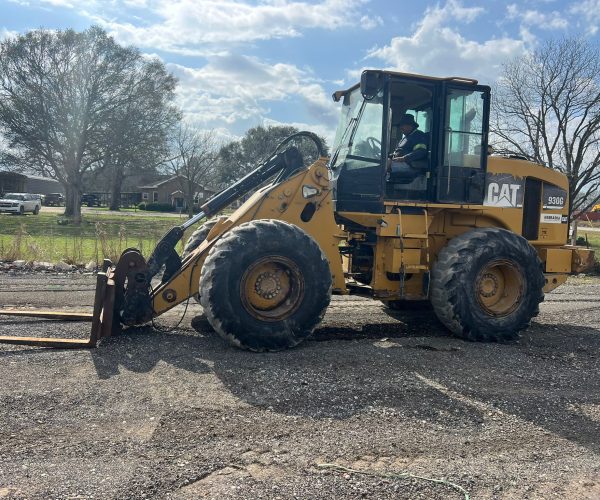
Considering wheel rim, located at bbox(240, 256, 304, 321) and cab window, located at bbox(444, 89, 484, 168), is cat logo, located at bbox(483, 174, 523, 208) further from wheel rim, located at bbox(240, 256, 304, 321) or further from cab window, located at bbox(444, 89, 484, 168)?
wheel rim, located at bbox(240, 256, 304, 321)

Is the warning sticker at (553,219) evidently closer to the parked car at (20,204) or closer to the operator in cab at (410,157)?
the operator in cab at (410,157)

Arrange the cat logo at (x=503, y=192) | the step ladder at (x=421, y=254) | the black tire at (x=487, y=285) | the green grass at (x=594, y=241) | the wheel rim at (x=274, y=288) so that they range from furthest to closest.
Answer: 1. the green grass at (x=594, y=241)
2. the cat logo at (x=503, y=192)
3. the step ladder at (x=421, y=254)
4. the black tire at (x=487, y=285)
5. the wheel rim at (x=274, y=288)

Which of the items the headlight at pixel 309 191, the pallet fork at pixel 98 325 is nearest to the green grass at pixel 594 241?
the headlight at pixel 309 191

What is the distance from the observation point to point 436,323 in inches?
322

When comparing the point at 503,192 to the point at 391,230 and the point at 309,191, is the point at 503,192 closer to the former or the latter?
the point at 391,230

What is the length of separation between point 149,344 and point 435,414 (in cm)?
313

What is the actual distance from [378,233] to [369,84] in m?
1.81

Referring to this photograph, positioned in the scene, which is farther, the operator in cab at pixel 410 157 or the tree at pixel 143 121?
the tree at pixel 143 121

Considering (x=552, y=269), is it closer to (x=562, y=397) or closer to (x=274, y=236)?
(x=562, y=397)

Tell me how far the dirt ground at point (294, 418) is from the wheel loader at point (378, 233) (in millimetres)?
486

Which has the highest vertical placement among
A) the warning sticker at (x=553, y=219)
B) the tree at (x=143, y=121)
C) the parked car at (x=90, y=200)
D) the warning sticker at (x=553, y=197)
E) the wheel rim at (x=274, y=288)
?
the tree at (x=143, y=121)

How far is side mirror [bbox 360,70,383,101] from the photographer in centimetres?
676

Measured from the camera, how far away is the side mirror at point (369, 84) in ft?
22.2

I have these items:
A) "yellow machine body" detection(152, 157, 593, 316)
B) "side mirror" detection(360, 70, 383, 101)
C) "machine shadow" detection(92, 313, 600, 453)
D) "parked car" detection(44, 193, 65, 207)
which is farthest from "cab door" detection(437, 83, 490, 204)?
"parked car" detection(44, 193, 65, 207)
